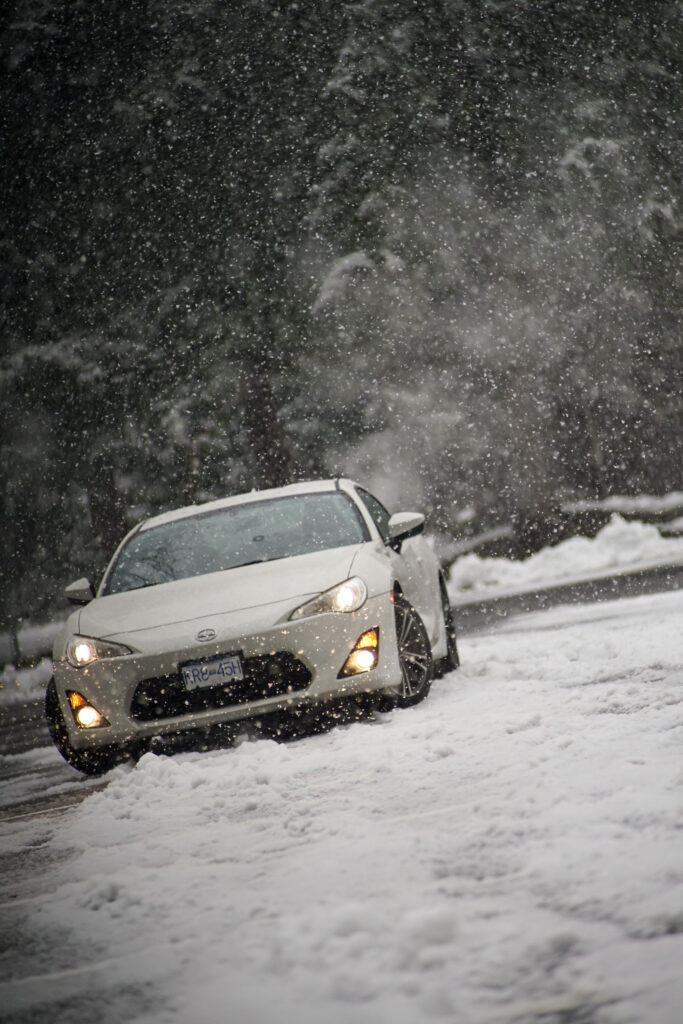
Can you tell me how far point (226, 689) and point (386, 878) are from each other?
2.66m

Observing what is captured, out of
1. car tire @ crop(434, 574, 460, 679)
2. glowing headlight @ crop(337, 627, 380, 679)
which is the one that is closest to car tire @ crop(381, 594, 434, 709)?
glowing headlight @ crop(337, 627, 380, 679)

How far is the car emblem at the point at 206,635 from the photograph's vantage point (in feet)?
18.7

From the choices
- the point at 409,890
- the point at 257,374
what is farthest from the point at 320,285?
the point at 409,890

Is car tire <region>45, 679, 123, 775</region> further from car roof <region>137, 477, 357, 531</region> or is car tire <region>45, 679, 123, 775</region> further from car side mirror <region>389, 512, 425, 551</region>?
car side mirror <region>389, 512, 425, 551</region>

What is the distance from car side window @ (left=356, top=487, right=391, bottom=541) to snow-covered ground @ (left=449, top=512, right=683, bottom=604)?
7701mm

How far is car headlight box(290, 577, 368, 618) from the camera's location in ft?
19.2

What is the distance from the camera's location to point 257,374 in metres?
21.4

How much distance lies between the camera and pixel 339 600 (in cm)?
592

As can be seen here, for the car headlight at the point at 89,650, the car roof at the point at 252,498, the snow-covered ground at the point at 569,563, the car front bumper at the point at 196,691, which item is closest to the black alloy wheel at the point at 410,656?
the car front bumper at the point at 196,691

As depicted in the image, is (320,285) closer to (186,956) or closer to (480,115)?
(480,115)

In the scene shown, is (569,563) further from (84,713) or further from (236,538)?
(84,713)

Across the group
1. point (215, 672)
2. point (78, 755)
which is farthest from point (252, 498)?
point (78, 755)

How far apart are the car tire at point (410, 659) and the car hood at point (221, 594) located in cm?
46

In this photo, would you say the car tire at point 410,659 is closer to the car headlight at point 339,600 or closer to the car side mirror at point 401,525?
the car headlight at point 339,600
